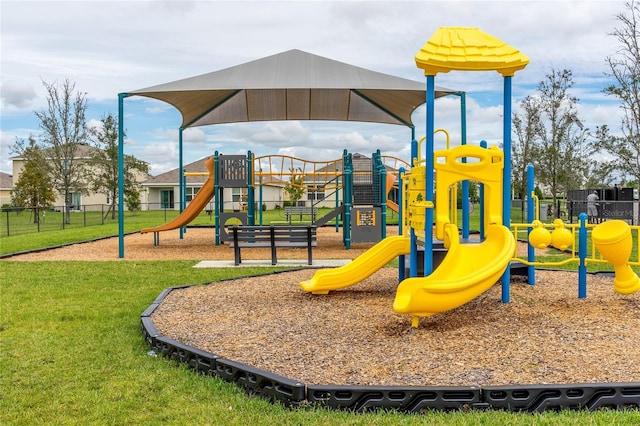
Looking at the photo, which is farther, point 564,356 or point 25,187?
point 25,187

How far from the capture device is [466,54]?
5.99 metres

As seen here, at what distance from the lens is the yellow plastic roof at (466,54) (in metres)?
5.92

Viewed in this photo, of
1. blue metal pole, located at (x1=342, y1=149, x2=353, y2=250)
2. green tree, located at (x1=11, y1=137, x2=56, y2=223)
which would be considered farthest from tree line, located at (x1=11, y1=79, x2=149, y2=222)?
blue metal pole, located at (x1=342, y1=149, x2=353, y2=250)

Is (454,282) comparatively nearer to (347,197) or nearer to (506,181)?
(506,181)

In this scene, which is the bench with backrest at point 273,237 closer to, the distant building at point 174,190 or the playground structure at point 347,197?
the playground structure at point 347,197

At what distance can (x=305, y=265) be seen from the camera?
1136cm

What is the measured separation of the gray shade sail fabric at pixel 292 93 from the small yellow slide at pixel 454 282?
7.51 m

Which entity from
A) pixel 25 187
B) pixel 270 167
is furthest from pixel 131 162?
pixel 270 167

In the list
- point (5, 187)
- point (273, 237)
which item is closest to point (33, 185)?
point (273, 237)

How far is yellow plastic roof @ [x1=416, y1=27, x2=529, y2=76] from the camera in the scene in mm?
5922

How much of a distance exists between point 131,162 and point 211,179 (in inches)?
864

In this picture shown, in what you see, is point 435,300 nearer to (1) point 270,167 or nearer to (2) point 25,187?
(1) point 270,167

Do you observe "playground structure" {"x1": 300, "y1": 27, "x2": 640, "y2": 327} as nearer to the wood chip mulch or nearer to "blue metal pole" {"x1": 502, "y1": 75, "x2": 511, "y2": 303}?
"blue metal pole" {"x1": 502, "y1": 75, "x2": 511, "y2": 303}

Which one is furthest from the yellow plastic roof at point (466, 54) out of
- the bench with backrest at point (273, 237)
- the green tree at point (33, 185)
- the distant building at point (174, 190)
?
the distant building at point (174, 190)
